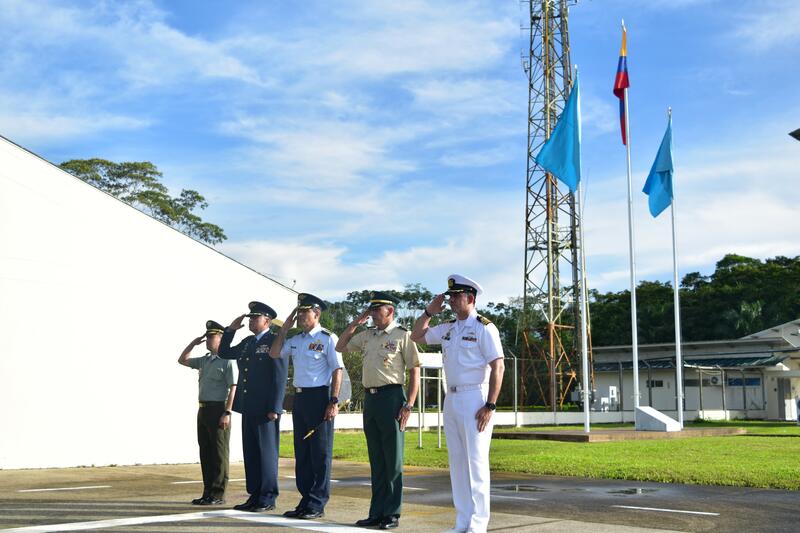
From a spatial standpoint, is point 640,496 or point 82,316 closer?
point 640,496

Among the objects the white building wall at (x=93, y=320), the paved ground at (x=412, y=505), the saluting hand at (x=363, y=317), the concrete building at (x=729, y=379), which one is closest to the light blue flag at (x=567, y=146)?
the white building wall at (x=93, y=320)

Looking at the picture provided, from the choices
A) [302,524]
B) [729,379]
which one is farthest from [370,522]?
[729,379]

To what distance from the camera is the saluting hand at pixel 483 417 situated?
5754mm

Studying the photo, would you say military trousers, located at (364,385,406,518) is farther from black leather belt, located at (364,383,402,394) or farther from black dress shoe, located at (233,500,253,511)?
black dress shoe, located at (233,500,253,511)

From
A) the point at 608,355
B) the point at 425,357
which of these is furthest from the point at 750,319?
the point at 425,357

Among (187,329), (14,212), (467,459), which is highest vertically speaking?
(14,212)

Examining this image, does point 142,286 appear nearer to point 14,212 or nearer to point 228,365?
point 14,212

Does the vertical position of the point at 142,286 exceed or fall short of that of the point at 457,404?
it exceeds it

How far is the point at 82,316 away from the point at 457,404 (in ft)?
→ 27.1

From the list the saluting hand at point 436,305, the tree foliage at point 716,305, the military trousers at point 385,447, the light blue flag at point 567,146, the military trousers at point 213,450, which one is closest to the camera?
the saluting hand at point 436,305

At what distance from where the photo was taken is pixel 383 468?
673 cm

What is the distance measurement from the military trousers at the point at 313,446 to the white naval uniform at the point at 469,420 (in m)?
1.62

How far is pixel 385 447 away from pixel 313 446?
2.71 feet

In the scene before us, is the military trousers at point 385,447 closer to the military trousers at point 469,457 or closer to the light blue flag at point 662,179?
the military trousers at point 469,457
